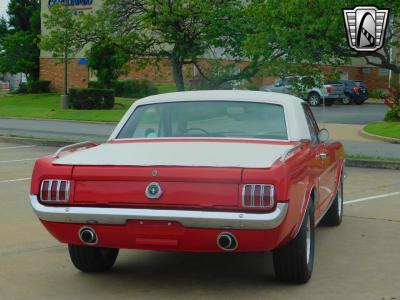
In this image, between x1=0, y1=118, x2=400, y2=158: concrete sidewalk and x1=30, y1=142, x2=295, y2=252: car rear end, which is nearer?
x1=30, y1=142, x2=295, y2=252: car rear end

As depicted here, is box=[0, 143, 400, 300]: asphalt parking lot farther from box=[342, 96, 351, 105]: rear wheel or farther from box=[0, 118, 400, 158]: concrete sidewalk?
box=[342, 96, 351, 105]: rear wheel

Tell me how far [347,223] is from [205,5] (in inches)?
640

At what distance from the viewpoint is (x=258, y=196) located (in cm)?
473

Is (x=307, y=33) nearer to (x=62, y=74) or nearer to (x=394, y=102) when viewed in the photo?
(x=394, y=102)

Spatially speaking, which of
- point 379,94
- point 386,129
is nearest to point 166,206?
point 386,129

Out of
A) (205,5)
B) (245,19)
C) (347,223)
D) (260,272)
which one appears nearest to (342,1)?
(245,19)

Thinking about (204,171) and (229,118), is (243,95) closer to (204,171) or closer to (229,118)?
(229,118)

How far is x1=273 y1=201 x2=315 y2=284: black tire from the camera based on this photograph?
519 centimetres

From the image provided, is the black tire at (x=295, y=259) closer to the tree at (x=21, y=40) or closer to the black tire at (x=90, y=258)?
the black tire at (x=90, y=258)

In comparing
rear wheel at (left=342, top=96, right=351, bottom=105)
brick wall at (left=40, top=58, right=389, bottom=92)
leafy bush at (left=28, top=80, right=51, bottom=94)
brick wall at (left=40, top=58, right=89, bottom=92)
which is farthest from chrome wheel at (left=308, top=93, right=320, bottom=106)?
leafy bush at (left=28, top=80, right=51, bottom=94)

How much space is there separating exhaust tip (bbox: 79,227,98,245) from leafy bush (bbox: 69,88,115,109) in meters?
32.6

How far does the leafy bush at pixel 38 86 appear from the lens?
171ft

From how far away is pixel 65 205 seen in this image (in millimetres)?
5043

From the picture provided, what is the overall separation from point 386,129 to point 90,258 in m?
19.6
